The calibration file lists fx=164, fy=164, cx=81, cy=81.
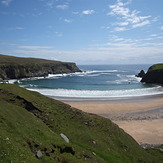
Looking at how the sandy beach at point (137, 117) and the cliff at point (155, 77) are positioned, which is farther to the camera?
the cliff at point (155, 77)

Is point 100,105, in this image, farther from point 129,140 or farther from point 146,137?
point 129,140

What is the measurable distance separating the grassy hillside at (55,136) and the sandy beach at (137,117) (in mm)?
7473

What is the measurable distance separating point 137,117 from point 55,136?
1011 inches

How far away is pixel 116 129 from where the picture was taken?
18781mm

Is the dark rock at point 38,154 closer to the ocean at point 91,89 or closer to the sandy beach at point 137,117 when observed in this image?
the sandy beach at point 137,117

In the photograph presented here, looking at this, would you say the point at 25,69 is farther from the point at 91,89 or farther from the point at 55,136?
the point at 55,136

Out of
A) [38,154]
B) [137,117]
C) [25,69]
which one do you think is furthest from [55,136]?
[25,69]

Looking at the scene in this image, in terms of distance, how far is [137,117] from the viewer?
34.7m

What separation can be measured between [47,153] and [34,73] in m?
123

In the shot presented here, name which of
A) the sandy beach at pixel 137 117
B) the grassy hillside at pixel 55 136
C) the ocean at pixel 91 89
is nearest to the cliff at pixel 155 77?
the ocean at pixel 91 89

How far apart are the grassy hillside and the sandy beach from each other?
747cm

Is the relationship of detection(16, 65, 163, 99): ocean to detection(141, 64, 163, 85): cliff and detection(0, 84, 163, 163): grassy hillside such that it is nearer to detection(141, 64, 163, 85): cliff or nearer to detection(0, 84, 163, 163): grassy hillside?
detection(141, 64, 163, 85): cliff

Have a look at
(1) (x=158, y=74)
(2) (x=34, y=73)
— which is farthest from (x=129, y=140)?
(2) (x=34, y=73)

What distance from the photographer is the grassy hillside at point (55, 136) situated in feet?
31.9
